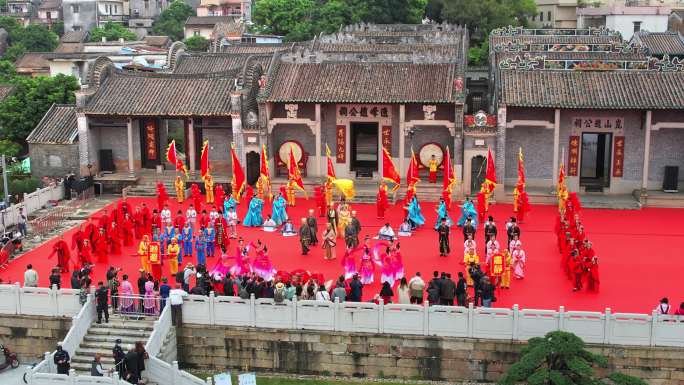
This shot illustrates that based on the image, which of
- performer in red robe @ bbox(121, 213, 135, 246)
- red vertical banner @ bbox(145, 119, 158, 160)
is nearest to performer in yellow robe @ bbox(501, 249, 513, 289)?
performer in red robe @ bbox(121, 213, 135, 246)

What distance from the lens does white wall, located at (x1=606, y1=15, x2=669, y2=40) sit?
60.4 meters

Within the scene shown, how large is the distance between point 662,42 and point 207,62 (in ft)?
88.7

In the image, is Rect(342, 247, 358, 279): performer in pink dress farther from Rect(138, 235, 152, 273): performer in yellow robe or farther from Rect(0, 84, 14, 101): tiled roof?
Rect(0, 84, 14, 101): tiled roof

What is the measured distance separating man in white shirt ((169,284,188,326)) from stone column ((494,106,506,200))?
1485 centimetres

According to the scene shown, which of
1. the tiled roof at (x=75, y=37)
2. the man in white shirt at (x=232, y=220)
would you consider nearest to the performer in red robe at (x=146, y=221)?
the man in white shirt at (x=232, y=220)

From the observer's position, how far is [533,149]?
31219 millimetres

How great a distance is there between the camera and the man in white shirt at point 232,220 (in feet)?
83.5

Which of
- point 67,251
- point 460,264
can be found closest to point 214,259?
point 67,251

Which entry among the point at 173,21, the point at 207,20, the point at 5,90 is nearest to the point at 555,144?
the point at 5,90

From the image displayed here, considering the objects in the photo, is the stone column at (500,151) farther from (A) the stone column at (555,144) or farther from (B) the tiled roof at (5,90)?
(B) the tiled roof at (5,90)

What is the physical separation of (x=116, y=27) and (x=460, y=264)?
66356 millimetres

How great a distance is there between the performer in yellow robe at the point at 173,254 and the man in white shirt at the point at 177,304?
271cm

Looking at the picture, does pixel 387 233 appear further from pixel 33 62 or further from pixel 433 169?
pixel 33 62

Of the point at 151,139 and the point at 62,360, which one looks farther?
the point at 151,139
